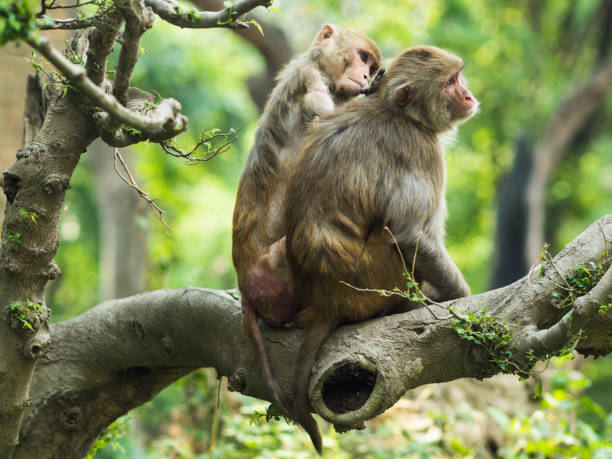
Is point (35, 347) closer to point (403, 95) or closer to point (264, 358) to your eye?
point (264, 358)

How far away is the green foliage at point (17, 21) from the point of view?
2.11 meters

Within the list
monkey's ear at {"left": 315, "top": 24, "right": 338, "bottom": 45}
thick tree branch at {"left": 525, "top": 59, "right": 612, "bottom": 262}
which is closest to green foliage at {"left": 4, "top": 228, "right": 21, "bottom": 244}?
monkey's ear at {"left": 315, "top": 24, "right": 338, "bottom": 45}

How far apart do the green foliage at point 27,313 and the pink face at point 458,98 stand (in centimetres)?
263

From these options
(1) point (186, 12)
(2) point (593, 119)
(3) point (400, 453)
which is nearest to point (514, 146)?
(2) point (593, 119)

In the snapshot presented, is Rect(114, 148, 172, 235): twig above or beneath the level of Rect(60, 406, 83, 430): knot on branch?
above

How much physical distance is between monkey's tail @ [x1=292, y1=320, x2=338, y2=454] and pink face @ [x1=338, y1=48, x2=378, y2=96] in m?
1.72

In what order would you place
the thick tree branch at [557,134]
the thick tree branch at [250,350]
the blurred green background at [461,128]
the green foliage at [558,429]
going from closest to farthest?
the thick tree branch at [250,350] < the green foliage at [558,429] < the blurred green background at [461,128] < the thick tree branch at [557,134]

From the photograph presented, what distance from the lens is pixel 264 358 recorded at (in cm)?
365

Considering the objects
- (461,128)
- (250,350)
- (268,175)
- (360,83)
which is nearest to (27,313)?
(250,350)

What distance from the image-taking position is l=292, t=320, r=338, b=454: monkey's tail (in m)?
3.44

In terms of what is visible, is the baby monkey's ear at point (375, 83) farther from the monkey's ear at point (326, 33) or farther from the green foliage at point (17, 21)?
the green foliage at point (17, 21)

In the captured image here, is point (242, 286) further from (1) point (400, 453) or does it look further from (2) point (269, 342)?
(1) point (400, 453)

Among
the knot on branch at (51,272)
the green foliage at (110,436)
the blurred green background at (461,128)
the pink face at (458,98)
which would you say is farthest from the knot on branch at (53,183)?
the blurred green background at (461,128)

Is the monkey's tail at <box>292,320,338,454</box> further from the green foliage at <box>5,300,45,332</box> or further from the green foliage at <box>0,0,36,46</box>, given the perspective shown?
the green foliage at <box>0,0,36,46</box>
